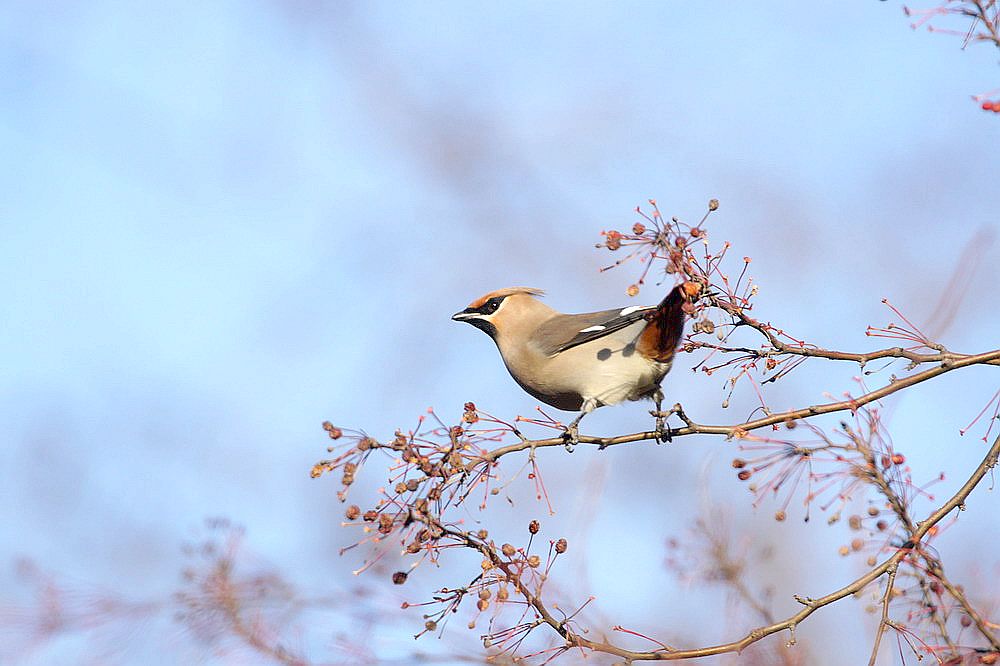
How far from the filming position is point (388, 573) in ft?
12.5

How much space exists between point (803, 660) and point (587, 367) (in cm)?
147

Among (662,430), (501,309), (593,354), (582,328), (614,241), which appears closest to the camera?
(614,241)

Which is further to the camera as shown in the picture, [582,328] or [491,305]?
[491,305]

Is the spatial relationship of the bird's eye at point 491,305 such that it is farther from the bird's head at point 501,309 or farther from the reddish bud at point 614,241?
the reddish bud at point 614,241

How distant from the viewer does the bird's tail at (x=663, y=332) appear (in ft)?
14.0

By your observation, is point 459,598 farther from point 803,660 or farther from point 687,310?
point 803,660

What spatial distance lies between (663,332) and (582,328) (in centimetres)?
57

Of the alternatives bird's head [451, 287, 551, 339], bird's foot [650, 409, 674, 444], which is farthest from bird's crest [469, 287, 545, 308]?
bird's foot [650, 409, 674, 444]

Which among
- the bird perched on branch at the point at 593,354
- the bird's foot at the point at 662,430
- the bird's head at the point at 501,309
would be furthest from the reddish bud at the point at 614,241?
the bird's head at the point at 501,309

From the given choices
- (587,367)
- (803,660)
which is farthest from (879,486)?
(587,367)

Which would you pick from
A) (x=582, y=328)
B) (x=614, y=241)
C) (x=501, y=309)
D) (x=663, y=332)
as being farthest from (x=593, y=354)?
(x=614, y=241)

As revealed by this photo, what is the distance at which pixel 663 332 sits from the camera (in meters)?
4.43

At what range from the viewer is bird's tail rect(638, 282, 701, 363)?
4257 mm

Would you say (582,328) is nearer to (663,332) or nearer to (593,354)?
(593,354)
